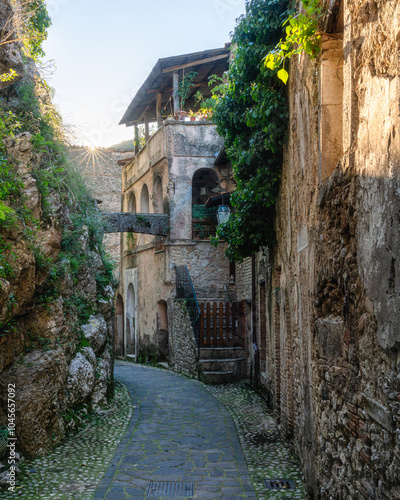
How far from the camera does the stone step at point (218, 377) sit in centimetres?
1325

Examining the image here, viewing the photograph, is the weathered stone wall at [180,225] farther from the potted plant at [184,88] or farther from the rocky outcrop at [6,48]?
the rocky outcrop at [6,48]

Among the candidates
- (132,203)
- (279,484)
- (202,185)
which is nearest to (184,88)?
(202,185)

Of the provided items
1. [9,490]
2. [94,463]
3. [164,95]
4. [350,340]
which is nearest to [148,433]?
[94,463]

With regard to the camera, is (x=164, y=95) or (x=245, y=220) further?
(x=164, y=95)

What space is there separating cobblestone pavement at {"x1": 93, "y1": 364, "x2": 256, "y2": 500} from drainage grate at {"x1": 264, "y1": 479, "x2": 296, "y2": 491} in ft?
0.72

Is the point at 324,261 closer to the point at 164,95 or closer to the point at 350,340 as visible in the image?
the point at 350,340

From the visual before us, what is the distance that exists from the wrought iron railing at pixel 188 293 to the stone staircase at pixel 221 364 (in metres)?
0.68

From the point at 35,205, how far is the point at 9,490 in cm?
403

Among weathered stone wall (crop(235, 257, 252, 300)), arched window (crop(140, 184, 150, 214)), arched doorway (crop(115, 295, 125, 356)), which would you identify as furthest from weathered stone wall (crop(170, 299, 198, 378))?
arched doorway (crop(115, 295, 125, 356))

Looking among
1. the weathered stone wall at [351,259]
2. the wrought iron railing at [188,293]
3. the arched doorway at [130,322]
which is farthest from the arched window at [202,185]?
the weathered stone wall at [351,259]

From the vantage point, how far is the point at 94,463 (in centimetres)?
652

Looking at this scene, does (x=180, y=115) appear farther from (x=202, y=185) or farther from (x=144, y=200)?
(x=144, y=200)

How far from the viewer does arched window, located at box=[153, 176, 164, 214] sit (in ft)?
64.5

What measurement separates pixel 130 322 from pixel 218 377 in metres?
9.82
